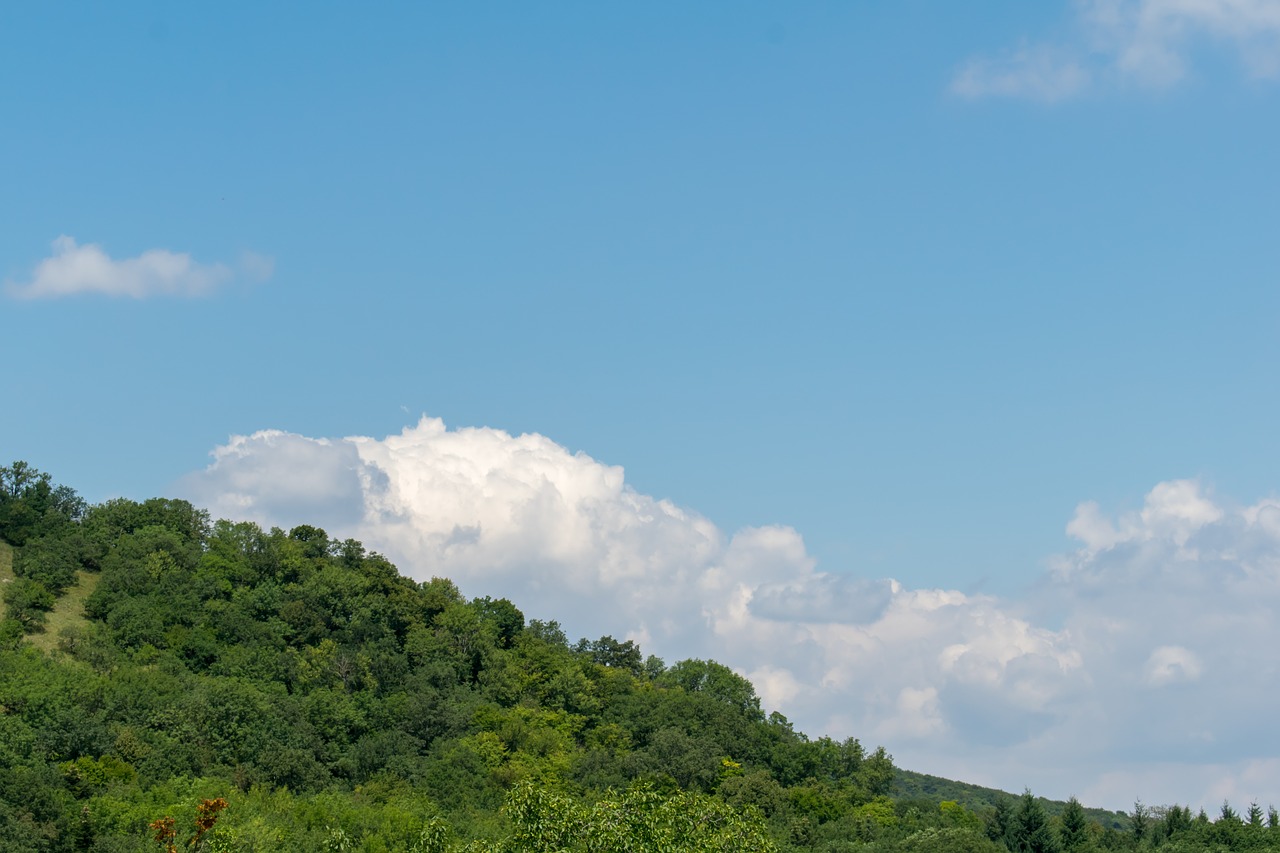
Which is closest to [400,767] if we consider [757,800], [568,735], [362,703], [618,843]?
[362,703]

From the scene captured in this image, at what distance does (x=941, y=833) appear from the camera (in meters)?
82.7

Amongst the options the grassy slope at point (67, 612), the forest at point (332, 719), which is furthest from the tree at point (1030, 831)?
the grassy slope at point (67, 612)

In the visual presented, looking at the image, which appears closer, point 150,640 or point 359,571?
point 150,640

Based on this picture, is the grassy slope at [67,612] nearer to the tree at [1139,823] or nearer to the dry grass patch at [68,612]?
the dry grass patch at [68,612]

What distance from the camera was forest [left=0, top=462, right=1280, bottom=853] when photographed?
246ft

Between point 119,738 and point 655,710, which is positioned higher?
point 655,710

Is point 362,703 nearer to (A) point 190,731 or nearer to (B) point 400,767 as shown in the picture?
(B) point 400,767

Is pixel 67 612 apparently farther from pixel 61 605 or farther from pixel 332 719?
pixel 332 719

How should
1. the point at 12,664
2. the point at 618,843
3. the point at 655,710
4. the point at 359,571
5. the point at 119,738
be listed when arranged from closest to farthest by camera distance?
the point at 618,843 < the point at 119,738 < the point at 12,664 < the point at 655,710 < the point at 359,571

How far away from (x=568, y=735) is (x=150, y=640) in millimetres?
32763

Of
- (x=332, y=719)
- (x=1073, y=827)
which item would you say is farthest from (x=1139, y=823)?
(x=332, y=719)

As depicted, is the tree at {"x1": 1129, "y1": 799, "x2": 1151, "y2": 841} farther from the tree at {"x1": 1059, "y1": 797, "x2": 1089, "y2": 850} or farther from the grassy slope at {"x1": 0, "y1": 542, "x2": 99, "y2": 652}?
the grassy slope at {"x1": 0, "y1": 542, "x2": 99, "y2": 652}

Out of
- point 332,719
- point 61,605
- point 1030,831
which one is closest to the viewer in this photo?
point 1030,831

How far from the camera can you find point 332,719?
315 feet
